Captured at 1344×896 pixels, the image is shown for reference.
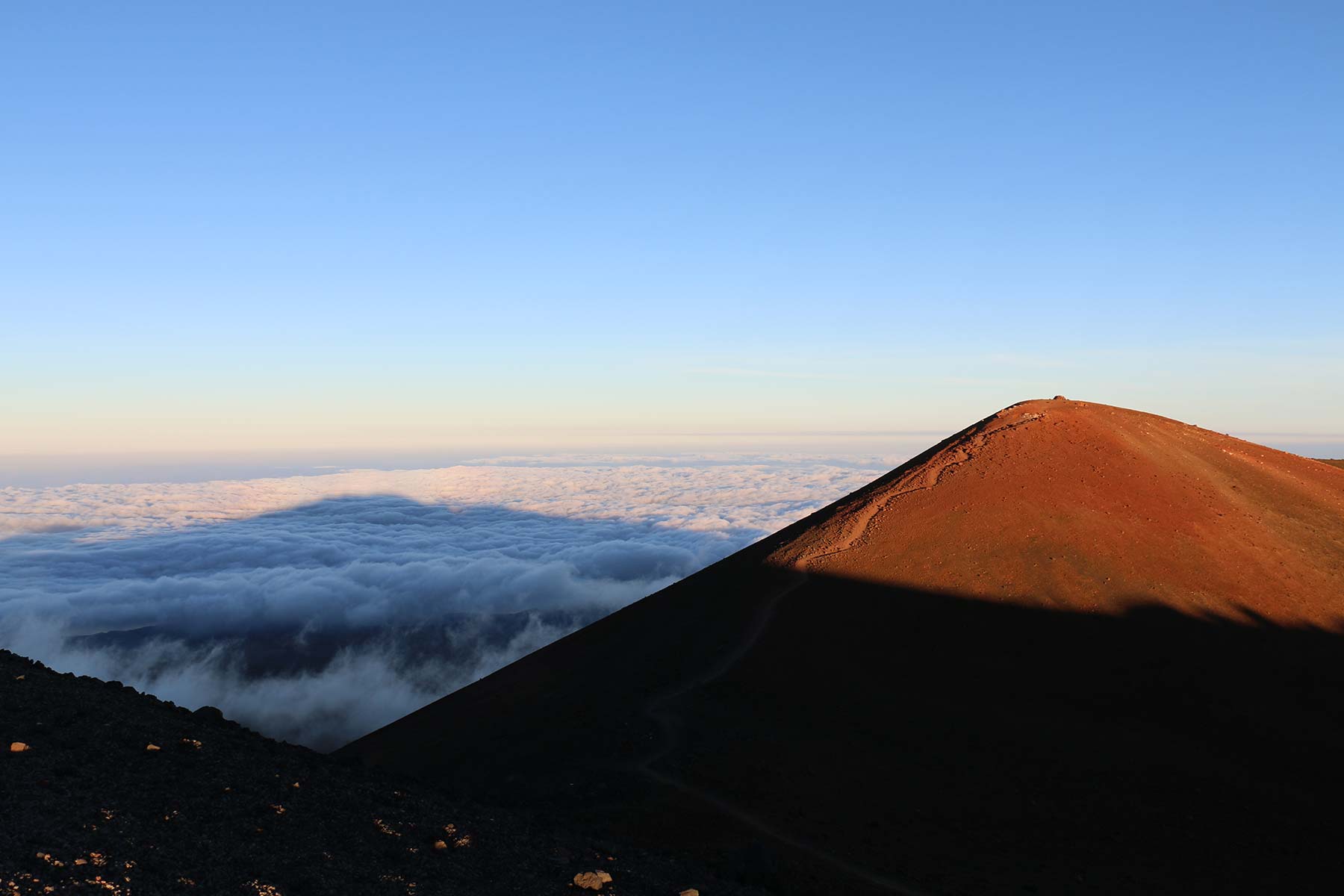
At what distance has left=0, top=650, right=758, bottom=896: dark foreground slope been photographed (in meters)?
A: 13.1

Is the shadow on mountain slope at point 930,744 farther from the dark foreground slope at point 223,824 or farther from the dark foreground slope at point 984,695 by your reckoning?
the dark foreground slope at point 223,824

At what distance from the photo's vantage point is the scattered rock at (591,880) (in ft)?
52.5

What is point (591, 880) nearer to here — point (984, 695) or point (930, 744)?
point (930, 744)

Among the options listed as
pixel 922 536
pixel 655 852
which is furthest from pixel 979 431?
pixel 655 852

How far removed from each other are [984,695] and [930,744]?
425 centimetres

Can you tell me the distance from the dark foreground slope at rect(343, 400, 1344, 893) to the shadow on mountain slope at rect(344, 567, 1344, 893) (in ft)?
0.34

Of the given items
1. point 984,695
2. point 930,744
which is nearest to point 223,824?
point 930,744

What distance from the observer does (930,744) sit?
96.8 ft

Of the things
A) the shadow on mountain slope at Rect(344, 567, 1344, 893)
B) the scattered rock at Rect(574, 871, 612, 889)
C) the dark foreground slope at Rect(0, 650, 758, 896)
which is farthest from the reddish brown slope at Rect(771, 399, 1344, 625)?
the scattered rock at Rect(574, 871, 612, 889)

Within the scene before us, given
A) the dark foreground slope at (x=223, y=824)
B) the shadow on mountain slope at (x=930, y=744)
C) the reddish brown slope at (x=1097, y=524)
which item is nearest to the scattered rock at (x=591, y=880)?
the dark foreground slope at (x=223, y=824)

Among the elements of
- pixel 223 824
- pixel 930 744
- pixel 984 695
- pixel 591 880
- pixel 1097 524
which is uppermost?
pixel 1097 524

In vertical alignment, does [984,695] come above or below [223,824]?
below

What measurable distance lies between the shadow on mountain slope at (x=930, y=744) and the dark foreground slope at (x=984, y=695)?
105mm

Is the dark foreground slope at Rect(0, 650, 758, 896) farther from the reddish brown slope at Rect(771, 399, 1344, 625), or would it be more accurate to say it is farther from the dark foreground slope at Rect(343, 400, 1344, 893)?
the reddish brown slope at Rect(771, 399, 1344, 625)
